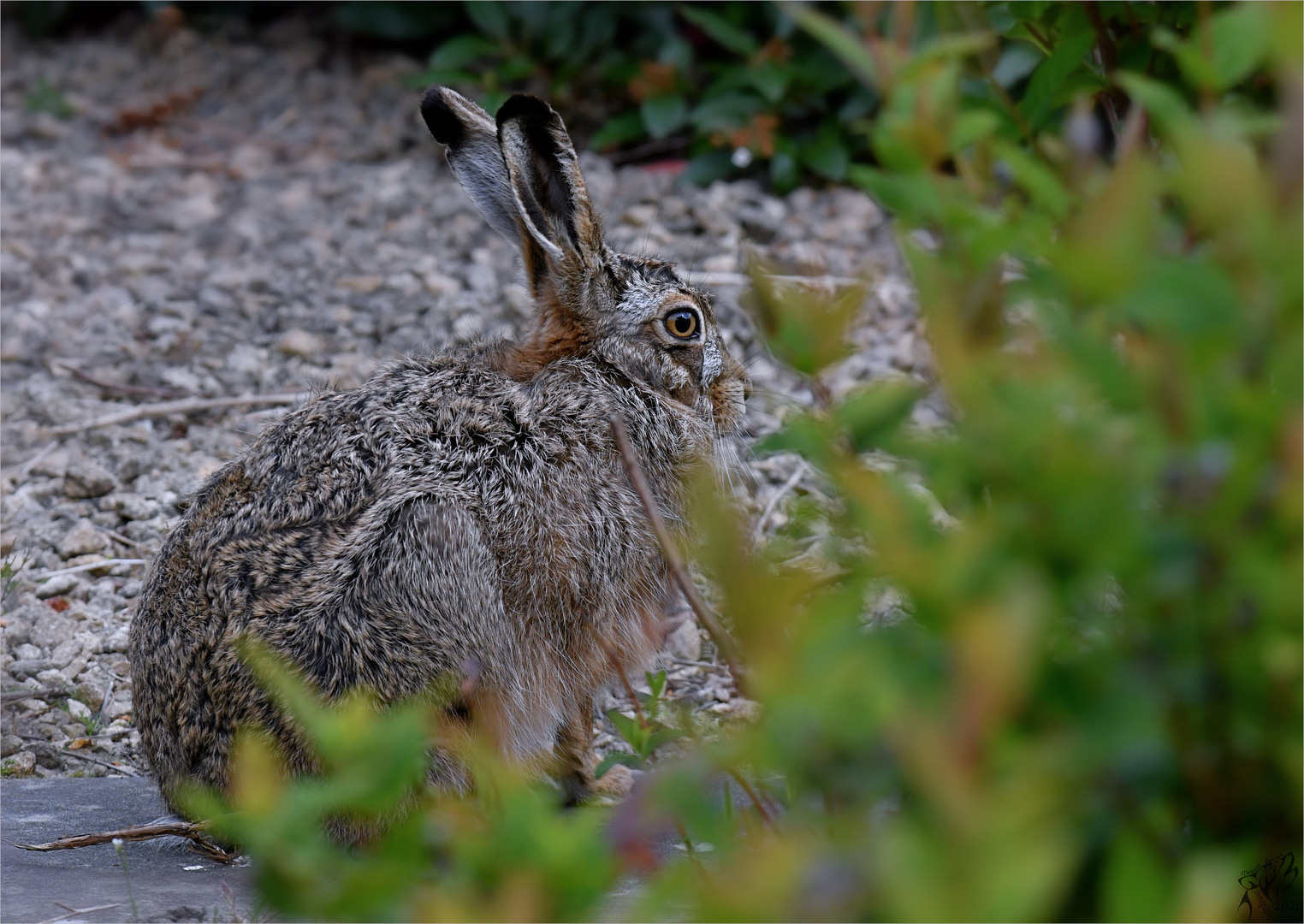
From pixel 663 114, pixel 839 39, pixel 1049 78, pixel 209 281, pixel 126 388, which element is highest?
pixel 839 39

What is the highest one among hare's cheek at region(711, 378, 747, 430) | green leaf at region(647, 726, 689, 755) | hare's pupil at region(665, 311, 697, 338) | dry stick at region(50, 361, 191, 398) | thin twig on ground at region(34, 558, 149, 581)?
green leaf at region(647, 726, 689, 755)

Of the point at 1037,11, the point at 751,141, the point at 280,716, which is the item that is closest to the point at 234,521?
the point at 280,716

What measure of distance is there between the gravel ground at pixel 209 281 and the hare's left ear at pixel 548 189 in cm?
64

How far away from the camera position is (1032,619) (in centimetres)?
128

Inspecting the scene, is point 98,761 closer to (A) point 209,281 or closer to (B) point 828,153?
(A) point 209,281

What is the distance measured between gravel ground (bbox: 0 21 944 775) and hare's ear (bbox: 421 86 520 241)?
55 centimetres

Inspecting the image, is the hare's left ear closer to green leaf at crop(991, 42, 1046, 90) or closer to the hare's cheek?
the hare's cheek

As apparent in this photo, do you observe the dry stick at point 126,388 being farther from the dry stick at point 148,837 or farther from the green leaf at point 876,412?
the green leaf at point 876,412

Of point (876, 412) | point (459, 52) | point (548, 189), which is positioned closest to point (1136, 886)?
point (876, 412)

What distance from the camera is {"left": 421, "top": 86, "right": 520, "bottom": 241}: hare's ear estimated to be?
4.95 meters

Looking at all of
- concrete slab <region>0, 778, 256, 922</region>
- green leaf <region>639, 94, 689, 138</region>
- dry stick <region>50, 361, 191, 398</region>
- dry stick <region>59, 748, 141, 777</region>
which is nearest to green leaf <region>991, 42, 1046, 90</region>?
green leaf <region>639, 94, 689, 138</region>

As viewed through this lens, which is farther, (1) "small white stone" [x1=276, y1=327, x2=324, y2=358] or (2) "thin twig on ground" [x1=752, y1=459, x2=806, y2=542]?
(1) "small white stone" [x1=276, y1=327, x2=324, y2=358]

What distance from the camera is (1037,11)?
3.31 meters

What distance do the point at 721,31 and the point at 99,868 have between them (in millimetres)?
6960
